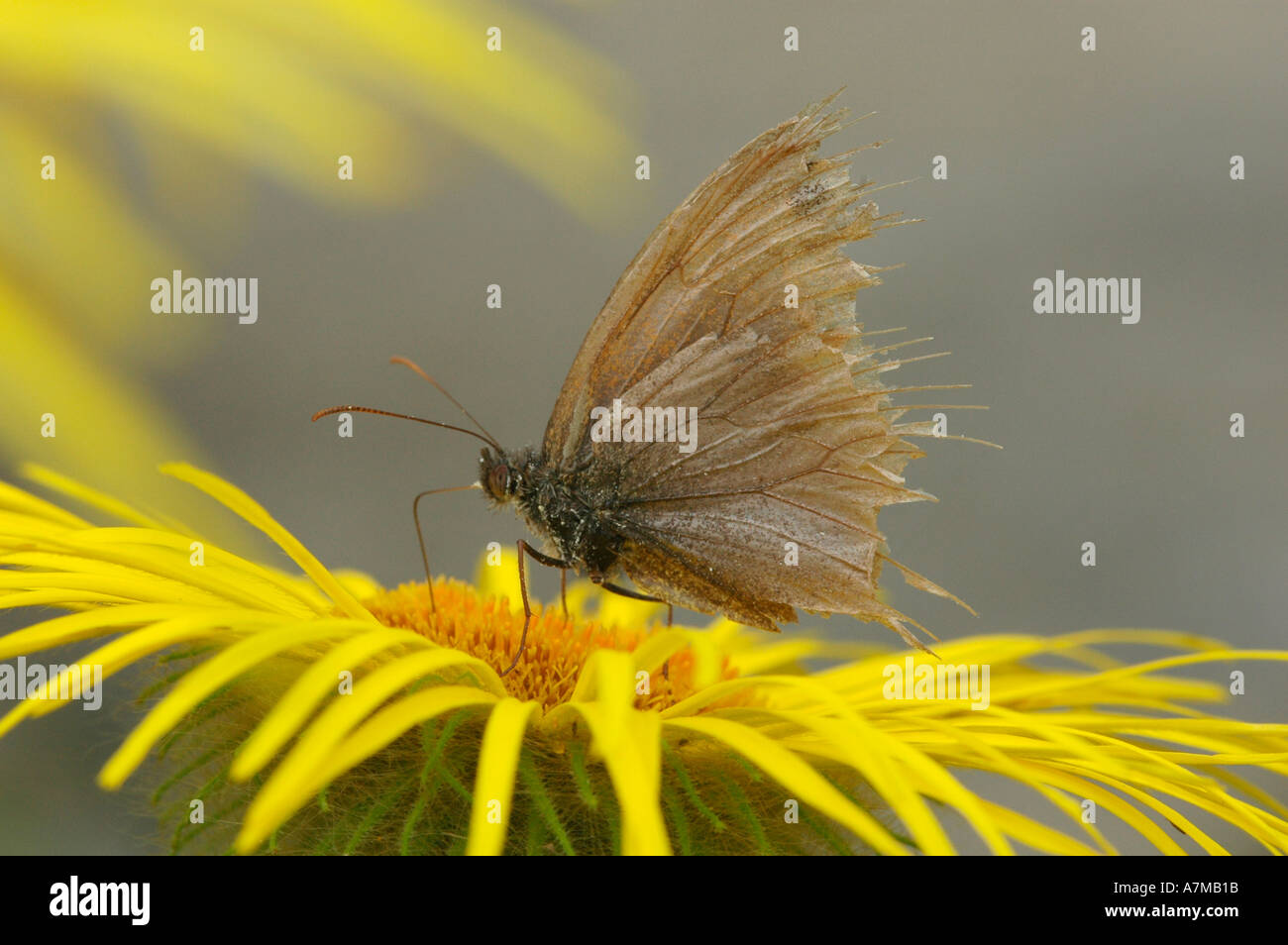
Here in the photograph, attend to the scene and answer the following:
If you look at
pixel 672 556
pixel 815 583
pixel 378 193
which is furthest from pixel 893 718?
pixel 378 193

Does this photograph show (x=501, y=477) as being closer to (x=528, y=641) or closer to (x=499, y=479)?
(x=499, y=479)

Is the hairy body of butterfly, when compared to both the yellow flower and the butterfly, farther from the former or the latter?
the yellow flower

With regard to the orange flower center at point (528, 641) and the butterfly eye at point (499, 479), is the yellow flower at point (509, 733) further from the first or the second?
the butterfly eye at point (499, 479)

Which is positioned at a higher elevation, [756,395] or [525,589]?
[756,395]

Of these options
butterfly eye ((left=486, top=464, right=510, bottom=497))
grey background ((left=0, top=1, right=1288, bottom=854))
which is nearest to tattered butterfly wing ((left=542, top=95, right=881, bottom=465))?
butterfly eye ((left=486, top=464, right=510, bottom=497))

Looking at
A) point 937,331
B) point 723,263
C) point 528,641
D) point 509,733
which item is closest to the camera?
point 509,733

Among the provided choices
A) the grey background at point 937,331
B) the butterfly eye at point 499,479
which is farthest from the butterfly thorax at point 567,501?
the grey background at point 937,331

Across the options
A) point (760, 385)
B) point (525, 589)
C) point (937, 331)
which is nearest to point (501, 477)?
point (525, 589)
